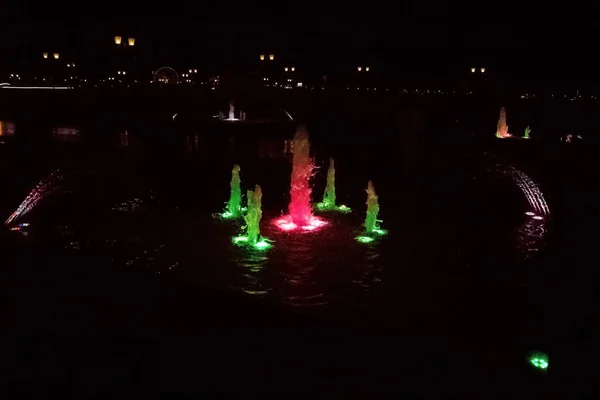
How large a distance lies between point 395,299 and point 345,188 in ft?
23.6

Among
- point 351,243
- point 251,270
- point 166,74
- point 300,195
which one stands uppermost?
point 166,74

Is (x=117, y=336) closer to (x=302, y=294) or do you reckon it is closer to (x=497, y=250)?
(x=302, y=294)

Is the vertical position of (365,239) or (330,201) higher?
(330,201)

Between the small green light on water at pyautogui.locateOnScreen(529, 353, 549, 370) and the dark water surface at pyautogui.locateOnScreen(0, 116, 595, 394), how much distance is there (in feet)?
0.52

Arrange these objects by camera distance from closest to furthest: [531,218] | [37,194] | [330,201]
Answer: [531,218]
[37,194]
[330,201]

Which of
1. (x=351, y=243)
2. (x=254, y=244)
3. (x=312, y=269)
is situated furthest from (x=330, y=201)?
(x=312, y=269)

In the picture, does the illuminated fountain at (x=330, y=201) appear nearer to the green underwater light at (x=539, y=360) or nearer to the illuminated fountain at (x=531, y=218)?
the illuminated fountain at (x=531, y=218)

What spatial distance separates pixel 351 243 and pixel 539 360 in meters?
5.16

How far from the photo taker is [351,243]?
375 inches

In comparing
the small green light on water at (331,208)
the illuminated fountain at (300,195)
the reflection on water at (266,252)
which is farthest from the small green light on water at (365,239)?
Answer: the small green light on water at (331,208)

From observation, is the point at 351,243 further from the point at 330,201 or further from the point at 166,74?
the point at 166,74

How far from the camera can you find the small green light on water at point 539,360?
173 inches

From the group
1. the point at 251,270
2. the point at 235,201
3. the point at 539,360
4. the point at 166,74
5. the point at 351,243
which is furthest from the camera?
the point at 166,74

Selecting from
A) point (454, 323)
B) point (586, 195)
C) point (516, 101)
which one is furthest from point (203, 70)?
point (454, 323)
